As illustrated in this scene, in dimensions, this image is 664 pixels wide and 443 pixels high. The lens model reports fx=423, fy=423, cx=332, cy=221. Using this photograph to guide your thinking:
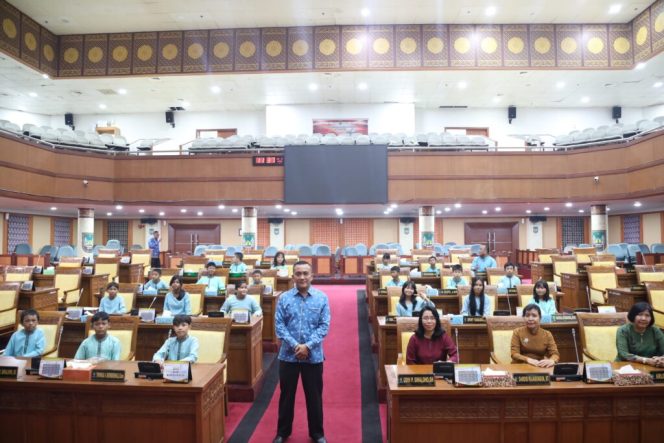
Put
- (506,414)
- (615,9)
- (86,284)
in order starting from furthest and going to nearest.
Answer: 1. (615,9)
2. (86,284)
3. (506,414)

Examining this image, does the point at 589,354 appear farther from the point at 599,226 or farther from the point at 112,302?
the point at 599,226

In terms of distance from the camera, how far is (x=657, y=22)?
456 inches

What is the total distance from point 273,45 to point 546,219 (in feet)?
40.6

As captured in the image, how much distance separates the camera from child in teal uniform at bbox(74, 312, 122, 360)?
3691mm

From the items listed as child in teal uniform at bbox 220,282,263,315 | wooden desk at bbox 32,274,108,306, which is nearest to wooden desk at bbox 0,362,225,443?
child in teal uniform at bbox 220,282,263,315

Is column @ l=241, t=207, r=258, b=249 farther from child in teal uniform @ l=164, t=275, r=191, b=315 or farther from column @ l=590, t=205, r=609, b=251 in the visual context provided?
column @ l=590, t=205, r=609, b=251

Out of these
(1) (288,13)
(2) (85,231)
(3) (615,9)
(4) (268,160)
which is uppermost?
(1) (288,13)

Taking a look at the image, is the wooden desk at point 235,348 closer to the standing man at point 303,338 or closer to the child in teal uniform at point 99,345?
the child in teal uniform at point 99,345

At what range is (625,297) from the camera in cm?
611

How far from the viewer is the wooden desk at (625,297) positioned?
235 inches

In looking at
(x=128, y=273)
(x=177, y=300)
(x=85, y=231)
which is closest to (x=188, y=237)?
(x=85, y=231)

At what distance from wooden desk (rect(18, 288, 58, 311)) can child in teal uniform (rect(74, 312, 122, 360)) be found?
3.14 meters

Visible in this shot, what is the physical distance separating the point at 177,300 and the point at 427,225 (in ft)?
29.3

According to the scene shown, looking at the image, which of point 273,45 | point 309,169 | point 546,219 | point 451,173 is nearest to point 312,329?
point 309,169
